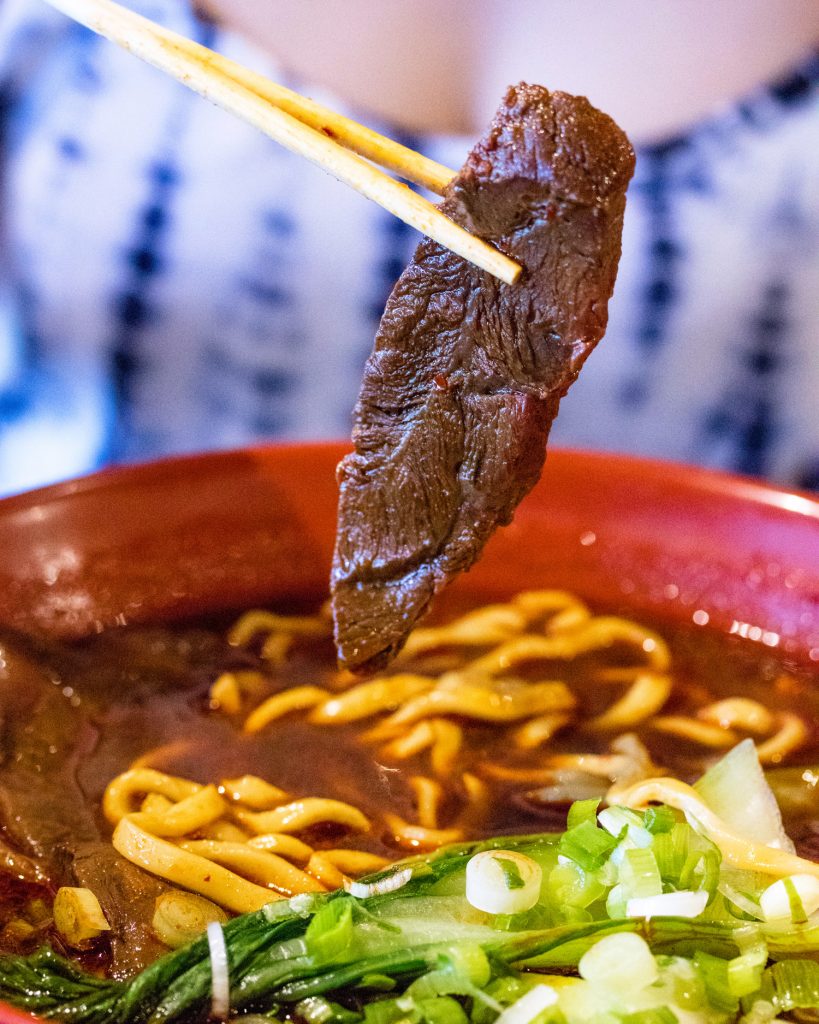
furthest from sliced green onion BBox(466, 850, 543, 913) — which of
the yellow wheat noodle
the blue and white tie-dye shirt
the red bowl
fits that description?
the blue and white tie-dye shirt

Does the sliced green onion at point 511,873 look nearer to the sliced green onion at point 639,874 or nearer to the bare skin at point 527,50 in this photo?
the sliced green onion at point 639,874

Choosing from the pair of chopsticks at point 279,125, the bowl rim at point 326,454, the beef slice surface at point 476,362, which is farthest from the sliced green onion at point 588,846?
the bowl rim at point 326,454

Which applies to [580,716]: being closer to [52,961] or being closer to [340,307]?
[52,961]

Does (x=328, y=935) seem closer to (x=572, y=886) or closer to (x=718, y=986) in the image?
(x=572, y=886)

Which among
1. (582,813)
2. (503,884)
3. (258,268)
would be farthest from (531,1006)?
(258,268)

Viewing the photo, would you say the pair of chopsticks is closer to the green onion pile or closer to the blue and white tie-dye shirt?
the green onion pile

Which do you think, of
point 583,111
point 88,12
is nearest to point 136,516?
point 88,12
